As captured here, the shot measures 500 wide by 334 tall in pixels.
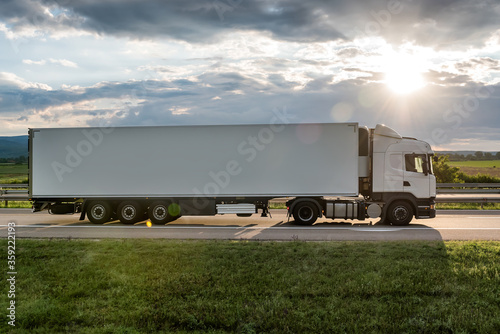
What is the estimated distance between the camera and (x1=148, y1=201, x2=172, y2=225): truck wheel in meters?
16.8

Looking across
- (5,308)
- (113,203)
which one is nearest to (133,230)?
(113,203)

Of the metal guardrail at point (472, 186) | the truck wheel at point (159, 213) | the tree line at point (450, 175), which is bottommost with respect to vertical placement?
the truck wheel at point (159, 213)

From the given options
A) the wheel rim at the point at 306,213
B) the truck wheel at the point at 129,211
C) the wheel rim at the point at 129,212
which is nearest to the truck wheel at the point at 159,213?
the truck wheel at the point at 129,211

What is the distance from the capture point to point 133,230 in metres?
15.5

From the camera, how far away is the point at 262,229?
50.6ft

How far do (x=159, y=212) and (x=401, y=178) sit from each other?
9.16 m

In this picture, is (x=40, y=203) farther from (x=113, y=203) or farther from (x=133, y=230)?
(x=133, y=230)

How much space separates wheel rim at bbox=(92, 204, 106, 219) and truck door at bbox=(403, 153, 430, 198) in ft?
37.5

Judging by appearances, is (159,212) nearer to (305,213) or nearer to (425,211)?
(305,213)

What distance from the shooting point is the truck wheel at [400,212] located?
16328 mm

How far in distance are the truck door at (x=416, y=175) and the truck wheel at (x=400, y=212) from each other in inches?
20.6

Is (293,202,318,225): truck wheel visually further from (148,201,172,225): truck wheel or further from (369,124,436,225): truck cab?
(148,201,172,225): truck wheel

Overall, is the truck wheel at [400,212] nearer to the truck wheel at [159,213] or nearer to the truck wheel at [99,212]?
the truck wheel at [159,213]

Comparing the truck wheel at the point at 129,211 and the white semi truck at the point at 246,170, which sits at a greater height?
the white semi truck at the point at 246,170
